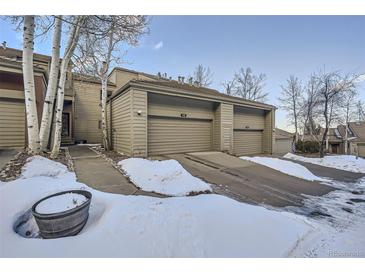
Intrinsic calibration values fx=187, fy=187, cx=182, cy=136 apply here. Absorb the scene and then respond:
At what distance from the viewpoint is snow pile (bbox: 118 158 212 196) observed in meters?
4.18

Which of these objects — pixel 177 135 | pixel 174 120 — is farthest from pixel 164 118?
pixel 177 135

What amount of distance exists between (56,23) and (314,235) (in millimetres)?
8263

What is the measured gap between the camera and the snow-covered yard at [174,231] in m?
2.12

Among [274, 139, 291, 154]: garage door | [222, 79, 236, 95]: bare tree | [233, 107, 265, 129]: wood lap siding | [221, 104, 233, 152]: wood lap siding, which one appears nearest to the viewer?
[221, 104, 233, 152]: wood lap siding

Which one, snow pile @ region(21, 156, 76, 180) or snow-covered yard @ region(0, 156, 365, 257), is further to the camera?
snow pile @ region(21, 156, 76, 180)

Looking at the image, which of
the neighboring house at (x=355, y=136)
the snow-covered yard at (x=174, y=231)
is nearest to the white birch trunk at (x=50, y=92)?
the snow-covered yard at (x=174, y=231)

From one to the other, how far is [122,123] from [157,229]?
6.31m

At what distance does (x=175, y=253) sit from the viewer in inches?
83.4

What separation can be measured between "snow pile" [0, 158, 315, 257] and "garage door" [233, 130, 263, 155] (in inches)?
319

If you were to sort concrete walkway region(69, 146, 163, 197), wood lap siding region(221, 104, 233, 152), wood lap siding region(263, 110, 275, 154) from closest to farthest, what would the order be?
1. concrete walkway region(69, 146, 163, 197)
2. wood lap siding region(221, 104, 233, 152)
3. wood lap siding region(263, 110, 275, 154)

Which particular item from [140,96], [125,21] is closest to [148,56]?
[140,96]

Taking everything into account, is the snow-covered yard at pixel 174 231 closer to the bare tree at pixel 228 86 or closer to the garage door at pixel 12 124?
the garage door at pixel 12 124

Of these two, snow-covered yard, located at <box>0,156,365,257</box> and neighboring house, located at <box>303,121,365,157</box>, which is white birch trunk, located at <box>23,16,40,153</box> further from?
neighboring house, located at <box>303,121,365,157</box>

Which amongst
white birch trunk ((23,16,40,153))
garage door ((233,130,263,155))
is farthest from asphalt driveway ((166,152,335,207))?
white birch trunk ((23,16,40,153))
